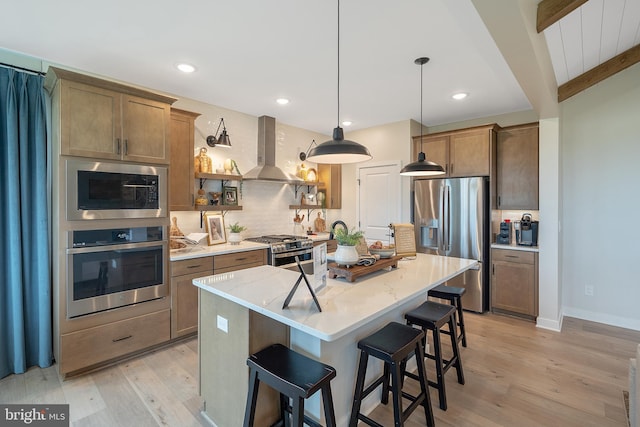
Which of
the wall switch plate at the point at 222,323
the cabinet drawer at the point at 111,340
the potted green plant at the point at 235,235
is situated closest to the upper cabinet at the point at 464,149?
the potted green plant at the point at 235,235

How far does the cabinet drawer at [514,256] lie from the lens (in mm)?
3715

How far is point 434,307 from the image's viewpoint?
238 centimetres

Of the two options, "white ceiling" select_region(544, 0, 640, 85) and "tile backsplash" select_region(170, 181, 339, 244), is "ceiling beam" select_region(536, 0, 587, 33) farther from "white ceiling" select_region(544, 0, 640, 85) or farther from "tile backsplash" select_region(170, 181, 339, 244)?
"tile backsplash" select_region(170, 181, 339, 244)

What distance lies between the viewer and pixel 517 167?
3.97 metres

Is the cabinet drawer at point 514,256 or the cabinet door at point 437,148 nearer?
the cabinet drawer at point 514,256

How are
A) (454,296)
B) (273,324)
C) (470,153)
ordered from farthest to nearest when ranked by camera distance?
(470,153), (454,296), (273,324)

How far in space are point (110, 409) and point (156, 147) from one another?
6.97 ft

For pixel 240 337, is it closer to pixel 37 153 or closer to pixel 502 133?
pixel 37 153

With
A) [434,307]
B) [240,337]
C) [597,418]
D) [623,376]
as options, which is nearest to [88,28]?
[240,337]

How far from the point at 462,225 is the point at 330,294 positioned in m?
2.97

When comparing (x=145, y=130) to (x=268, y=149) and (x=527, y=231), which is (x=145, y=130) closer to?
(x=268, y=149)

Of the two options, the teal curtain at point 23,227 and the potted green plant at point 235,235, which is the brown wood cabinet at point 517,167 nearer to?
the potted green plant at point 235,235

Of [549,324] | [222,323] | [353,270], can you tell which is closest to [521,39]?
[353,270]

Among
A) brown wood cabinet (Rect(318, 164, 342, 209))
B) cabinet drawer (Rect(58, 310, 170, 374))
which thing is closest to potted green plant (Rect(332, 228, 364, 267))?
cabinet drawer (Rect(58, 310, 170, 374))
